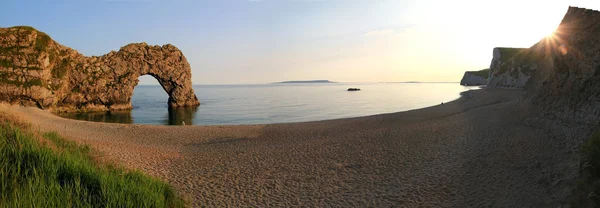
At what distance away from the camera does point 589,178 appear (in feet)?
25.5

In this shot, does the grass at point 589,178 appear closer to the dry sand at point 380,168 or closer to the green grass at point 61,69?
the dry sand at point 380,168

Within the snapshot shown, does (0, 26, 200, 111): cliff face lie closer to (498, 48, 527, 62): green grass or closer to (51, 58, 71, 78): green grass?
(51, 58, 71, 78): green grass

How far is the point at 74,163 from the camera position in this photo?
8.48 metres

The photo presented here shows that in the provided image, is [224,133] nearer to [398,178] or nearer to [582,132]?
[398,178]

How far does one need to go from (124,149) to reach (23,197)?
14.0 metres

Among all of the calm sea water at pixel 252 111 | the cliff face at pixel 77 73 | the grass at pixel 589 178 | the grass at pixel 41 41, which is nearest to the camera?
the grass at pixel 589 178

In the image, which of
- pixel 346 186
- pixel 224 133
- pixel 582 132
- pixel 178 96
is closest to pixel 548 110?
pixel 582 132

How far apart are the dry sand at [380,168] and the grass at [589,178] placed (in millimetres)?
807

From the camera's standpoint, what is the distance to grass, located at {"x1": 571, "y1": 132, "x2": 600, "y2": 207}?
7.11m

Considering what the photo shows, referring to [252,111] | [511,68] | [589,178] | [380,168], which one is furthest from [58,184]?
[511,68]

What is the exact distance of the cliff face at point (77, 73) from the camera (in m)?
49.3

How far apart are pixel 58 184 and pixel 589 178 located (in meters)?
13.0

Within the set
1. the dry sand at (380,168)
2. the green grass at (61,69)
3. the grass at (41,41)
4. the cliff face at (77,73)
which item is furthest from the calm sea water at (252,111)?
the dry sand at (380,168)

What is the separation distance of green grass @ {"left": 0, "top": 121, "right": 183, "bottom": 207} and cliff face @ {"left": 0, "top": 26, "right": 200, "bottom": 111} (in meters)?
53.3
